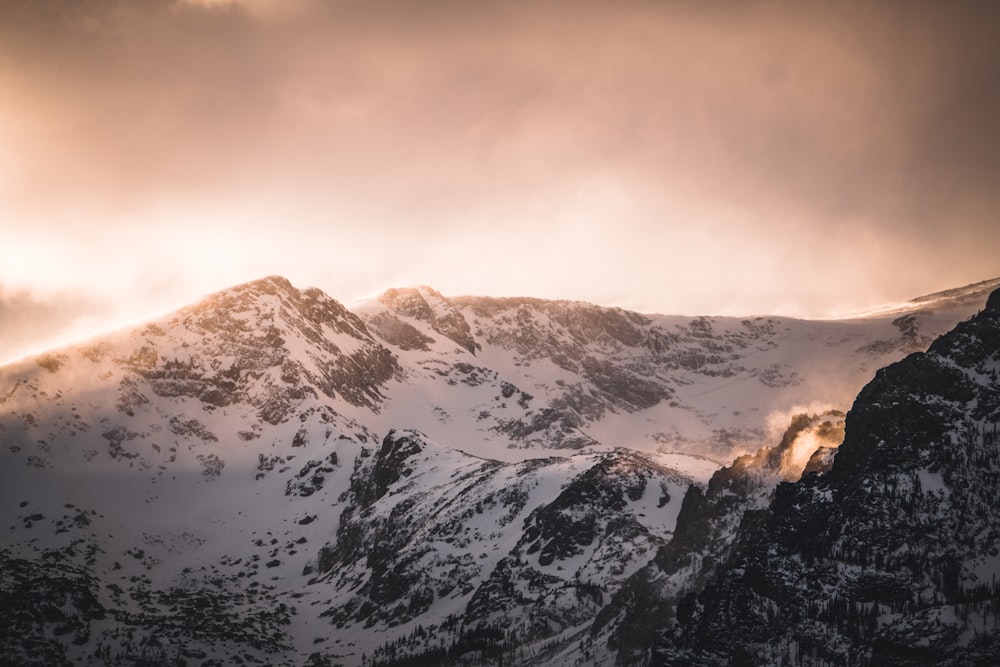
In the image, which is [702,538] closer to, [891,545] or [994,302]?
[891,545]

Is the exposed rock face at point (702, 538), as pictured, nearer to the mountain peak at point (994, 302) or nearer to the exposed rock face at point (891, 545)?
the exposed rock face at point (891, 545)

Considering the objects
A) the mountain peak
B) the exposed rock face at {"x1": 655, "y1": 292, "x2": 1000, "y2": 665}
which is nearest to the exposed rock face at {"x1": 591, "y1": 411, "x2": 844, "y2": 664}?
the exposed rock face at {"x1": 655, "y1": 292, "x2": 1000, "y2": 665}

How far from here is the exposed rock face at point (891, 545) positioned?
332 feet

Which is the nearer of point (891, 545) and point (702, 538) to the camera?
point (891, 545)

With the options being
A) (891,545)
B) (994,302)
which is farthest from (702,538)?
(994,302)

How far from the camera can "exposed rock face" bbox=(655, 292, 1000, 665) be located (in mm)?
101125

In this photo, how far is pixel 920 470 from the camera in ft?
361

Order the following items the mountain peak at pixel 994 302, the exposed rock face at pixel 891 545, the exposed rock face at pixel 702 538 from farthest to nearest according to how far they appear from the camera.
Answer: the exposed rock face at pixel 702 538, the mountain peak at pixel 994 302, the exposed rock face at pixel 891 545

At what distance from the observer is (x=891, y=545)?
107438mm

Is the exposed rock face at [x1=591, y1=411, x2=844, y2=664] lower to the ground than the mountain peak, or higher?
lower

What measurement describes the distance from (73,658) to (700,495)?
5124 inches

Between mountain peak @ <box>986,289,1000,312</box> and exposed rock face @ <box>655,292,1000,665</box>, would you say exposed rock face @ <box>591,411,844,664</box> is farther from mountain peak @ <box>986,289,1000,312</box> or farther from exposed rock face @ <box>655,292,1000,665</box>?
mountain peak @ <box>986,289,1000,312</box>

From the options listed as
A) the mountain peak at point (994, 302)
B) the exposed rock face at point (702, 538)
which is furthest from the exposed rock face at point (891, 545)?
the exposed rock face at point (702, 538)

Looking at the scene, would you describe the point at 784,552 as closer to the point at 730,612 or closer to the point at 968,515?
the point at 730,612
